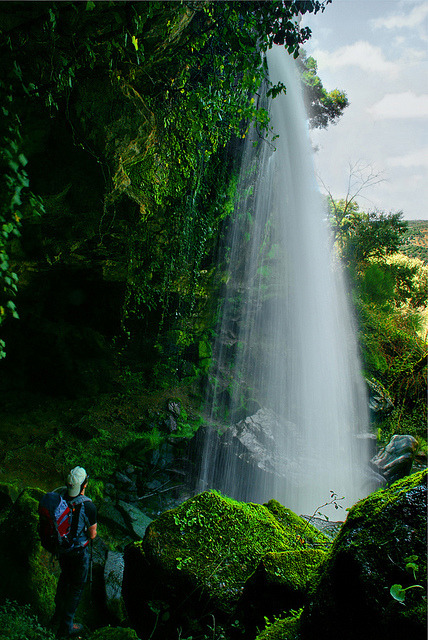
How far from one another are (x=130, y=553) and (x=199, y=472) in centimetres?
521

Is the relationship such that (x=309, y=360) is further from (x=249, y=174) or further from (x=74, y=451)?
(x=74, y=451)

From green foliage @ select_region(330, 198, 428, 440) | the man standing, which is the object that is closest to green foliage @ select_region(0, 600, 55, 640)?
the man standing

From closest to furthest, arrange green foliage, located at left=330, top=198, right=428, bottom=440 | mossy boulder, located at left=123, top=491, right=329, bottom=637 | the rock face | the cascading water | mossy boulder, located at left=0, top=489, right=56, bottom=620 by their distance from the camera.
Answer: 1. mossy boulder, located at left=123, top=491, right=329, bottom=637
2. mossy boulder, located at left=0, top=489, right=56, bottom=620
3. the rock face
4. the cascading water
5. green foliage, located at left=330, top=198, right=428, bottom=440

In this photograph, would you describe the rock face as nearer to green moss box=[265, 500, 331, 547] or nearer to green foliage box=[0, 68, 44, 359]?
green moss box=[265, 500, 331, 547]

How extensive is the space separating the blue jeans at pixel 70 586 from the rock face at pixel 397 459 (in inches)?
298

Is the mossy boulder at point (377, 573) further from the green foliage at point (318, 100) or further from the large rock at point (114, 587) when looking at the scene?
the green foliage at point (318, 100)

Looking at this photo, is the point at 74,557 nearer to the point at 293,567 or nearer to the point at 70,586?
the point at 70,586

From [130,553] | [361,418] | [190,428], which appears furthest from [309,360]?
[130,553]

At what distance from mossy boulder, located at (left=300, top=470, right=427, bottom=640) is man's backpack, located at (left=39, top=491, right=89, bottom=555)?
2.19 m

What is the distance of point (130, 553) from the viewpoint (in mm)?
2938

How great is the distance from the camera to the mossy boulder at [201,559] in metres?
2.40

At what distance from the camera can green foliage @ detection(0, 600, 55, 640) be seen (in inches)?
97.5

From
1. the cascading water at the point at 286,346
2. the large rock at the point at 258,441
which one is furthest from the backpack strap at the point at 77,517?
the large rock at the point at 258,441

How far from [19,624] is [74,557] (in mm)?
572
